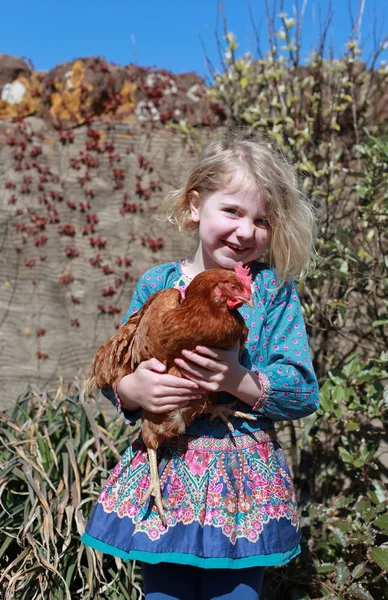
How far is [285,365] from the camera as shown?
175 centimetres

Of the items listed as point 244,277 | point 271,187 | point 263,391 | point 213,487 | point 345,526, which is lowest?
point 345,526

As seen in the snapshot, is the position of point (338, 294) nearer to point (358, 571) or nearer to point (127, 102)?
point (358, 571)

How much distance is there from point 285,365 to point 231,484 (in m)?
0.40

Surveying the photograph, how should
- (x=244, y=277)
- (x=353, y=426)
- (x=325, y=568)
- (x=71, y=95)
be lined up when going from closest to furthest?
(x=244, y=277) → (x=325, y=568) → (x=353, y=426) → (x=71, y=95)

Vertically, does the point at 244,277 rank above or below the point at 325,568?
above

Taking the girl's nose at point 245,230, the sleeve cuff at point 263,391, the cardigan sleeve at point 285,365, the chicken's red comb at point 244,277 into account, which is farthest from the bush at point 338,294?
the chicken's red comb at point 244,277

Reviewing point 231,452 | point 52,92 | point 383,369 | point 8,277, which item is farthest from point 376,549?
point 52,92

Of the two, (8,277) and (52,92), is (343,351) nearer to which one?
(8,277)

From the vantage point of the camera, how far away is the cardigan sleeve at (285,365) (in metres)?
1.70

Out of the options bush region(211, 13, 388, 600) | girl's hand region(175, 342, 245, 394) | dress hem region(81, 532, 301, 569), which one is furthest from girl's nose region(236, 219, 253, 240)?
bush region(211, 13, 388, 600)

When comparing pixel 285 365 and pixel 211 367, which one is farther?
pixel 285 365

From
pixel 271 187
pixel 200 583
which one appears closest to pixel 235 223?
pixel 271 187

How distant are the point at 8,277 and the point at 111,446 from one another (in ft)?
5.52

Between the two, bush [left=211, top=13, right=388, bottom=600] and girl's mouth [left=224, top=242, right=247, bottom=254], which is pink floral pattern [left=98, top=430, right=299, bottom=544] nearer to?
girl's mouth [left=224, top=242, right=247, bottom=254]
